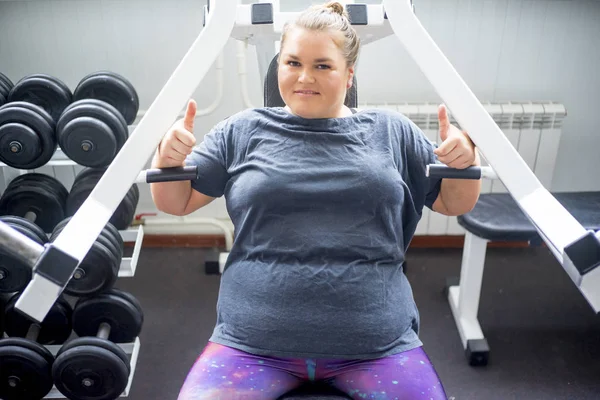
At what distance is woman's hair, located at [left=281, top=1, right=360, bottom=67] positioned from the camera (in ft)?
3.73

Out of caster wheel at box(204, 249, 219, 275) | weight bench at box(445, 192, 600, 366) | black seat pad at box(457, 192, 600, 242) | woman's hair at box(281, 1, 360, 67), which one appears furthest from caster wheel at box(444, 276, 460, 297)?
woman's hair at box(281, 1, 360, 67)

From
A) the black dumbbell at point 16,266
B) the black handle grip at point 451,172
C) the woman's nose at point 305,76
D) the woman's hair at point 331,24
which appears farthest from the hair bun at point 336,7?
the black dumbbell at point 16,266

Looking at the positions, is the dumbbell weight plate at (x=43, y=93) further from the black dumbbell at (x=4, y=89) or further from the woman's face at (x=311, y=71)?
the woman's face at (x=311, y=71)

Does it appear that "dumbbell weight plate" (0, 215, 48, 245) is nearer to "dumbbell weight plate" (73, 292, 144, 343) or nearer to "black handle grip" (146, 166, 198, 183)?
"dumbbell weight plate" (73, 292, 144, 343)

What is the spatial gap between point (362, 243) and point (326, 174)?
0.48ft

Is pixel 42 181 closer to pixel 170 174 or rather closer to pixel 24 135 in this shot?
pixel 24 135

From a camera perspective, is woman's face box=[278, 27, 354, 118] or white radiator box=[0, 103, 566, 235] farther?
white radiator box=[0, 103, 566, 235]

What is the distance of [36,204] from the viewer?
1845mm

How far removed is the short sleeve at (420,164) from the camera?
1.21 m

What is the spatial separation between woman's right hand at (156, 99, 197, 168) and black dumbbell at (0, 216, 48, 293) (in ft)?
2.42

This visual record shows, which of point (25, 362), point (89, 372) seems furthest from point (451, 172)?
point (25, 362)

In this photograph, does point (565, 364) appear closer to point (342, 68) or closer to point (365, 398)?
point (365, 398)

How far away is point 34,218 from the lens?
1.85 meters

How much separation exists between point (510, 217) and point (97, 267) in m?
1.38
